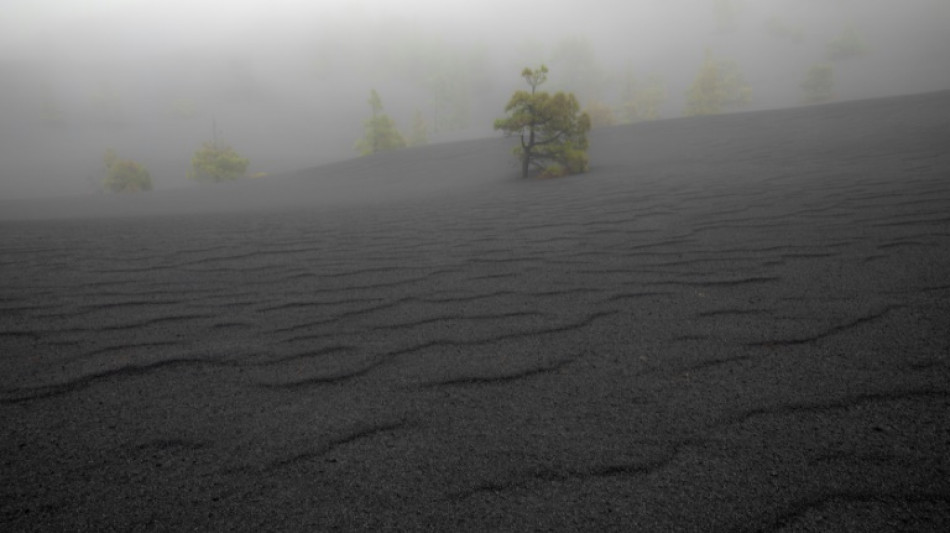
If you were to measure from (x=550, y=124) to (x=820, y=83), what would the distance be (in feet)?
141

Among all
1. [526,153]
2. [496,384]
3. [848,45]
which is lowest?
[496,384]

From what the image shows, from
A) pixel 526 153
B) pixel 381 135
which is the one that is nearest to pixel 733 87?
pixel 381 135

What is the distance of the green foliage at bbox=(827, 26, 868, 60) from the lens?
180ft

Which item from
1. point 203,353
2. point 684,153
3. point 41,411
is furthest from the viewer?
point 684,153

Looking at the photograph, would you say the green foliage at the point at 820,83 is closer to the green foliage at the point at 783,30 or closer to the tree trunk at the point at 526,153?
the tree trunk at the point at 526,153

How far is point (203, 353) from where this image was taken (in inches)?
85.7

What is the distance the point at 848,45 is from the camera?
55000mm

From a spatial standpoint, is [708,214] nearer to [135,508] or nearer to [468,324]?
[468,324]

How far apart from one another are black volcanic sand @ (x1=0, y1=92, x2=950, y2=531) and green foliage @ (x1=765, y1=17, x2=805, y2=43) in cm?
9466

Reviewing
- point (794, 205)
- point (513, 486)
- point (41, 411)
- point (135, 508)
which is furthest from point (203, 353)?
point (794, 205)

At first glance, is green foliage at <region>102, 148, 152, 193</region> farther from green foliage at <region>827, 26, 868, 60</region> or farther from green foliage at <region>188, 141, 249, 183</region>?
green foliage at <region>827, 26, 868, 60</region>

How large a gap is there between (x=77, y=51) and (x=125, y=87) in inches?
1006

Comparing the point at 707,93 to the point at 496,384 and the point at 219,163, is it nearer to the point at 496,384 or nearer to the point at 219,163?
the point at 219,163

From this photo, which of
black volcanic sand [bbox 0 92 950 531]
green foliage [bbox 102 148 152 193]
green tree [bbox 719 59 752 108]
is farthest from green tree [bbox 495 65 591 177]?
green tree [bbox 719 59 752 108]
